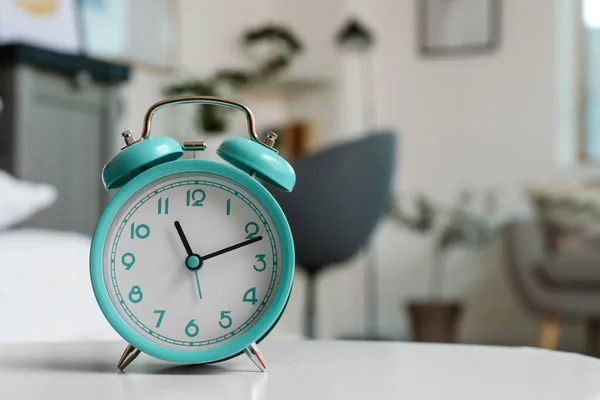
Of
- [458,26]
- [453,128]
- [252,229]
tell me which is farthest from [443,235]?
[252,229]

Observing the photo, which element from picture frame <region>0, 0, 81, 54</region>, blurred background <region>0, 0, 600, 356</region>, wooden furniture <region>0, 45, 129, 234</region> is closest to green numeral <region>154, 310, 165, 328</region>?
wooden furniture <region>0, 45, 129, 234</region>

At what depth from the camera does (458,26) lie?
4.61m

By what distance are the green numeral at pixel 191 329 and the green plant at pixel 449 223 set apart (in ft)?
12.1

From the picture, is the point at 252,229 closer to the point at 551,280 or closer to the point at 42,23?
the point at 42,23

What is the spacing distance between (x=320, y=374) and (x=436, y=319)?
3.55 metres

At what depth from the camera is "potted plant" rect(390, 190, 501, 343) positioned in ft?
13.0

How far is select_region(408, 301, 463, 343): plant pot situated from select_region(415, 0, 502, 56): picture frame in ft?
4.98

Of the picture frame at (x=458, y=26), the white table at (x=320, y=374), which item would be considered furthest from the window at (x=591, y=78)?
the white table at (x=320, y=374)

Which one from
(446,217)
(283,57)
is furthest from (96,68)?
(446,217)

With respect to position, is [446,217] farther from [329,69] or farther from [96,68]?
[96,68]

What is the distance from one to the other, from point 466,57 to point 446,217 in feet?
3.04

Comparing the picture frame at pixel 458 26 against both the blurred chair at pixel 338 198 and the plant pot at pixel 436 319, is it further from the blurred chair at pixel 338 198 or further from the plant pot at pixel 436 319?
the blurred chair at pixel 338 198

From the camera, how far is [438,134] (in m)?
4.60

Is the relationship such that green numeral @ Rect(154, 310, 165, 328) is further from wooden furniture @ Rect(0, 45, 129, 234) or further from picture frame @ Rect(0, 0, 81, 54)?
picture frame @ Rect(0, 0, 81, 54)
